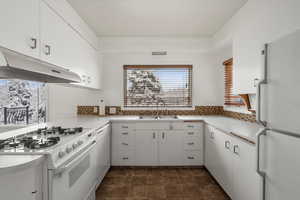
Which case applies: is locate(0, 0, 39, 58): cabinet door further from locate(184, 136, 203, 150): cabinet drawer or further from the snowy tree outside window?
locate(184, 136, 203, 150): cabinet drawer

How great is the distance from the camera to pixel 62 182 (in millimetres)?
1244

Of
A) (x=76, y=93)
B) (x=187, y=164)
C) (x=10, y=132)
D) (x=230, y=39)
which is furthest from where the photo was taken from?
(x=76, y=93)

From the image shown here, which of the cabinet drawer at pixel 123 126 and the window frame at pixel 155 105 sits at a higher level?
the window frame at pixel 155 105

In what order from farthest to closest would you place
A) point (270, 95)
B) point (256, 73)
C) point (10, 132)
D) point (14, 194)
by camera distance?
point (256, 73), point (10, 132), point (270, 95), point (14, 194)

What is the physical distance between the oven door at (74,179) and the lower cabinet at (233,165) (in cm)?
151

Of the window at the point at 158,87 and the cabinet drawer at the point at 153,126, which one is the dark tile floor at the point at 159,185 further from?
the window at the point at 158,87

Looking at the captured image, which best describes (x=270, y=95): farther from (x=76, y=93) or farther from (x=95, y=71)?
(x=76, y=93)

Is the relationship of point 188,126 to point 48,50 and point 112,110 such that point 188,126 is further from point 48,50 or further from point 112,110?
point 48,50

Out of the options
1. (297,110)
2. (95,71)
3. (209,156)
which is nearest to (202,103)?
(209,156)

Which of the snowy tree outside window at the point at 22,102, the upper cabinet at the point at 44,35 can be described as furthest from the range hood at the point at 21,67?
the snowy tree outside window at the point at 22,102

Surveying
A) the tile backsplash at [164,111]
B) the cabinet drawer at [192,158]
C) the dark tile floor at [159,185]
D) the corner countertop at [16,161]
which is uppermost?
the tile backsplash at [164,111]

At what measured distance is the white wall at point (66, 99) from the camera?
2.62 meters

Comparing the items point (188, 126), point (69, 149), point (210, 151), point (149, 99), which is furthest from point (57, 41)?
point (210, 151)

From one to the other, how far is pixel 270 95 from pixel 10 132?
90.6 inches
